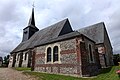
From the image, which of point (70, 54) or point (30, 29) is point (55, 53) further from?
point (30, 29)

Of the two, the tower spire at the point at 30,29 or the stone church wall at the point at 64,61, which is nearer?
the stone church wall at the point at 64,61

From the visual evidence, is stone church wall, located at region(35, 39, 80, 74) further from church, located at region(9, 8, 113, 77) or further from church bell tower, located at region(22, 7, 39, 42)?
church bell tower, located at region(22, 7, 39, 42)

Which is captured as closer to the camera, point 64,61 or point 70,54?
point 70,54

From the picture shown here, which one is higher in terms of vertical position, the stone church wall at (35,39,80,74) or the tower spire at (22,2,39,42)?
the tower spire at (22,2,39,42)

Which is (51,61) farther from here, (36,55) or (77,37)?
(77,37)

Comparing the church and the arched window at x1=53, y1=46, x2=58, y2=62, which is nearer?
the church

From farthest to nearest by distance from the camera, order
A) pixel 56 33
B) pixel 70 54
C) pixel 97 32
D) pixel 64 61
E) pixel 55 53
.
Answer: pixel 97 32
pixel 56 33
pixel 55 53
pixel 64 61
pixel 70 54

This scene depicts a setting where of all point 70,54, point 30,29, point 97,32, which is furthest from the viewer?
point 30,29

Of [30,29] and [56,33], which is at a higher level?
[30,29]

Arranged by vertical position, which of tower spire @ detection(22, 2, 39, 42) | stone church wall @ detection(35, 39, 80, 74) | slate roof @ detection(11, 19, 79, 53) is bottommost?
stone church wall @ detection(35, 39, 80, 74)

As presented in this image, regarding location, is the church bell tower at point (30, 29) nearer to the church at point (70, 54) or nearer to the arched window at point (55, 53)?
the church at point (70, 54)

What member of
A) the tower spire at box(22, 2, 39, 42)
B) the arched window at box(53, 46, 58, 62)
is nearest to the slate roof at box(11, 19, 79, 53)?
the arched window at box(53, 46, 58, 62)

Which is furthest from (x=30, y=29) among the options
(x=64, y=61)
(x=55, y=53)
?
(x=64, y=61)

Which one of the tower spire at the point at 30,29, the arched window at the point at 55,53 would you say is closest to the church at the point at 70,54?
the arched window at the point at 55,53
